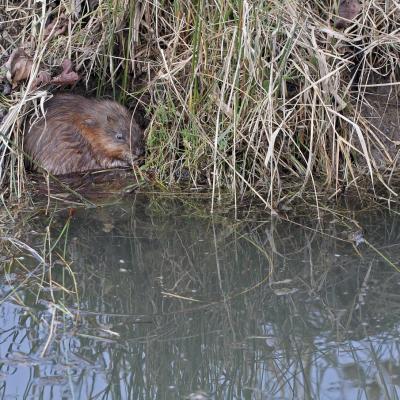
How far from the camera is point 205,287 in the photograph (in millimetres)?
3227

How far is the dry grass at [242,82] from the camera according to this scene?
3936 millimetres

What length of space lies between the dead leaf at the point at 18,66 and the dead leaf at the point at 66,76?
14cm

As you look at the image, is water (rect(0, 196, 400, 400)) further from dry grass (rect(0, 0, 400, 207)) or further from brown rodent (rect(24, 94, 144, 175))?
brown rodent (rect(24, 94, 144, 175))

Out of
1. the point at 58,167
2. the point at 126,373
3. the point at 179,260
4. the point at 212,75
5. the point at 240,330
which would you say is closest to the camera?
the point at 126,373

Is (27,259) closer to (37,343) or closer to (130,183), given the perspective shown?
(37,343)

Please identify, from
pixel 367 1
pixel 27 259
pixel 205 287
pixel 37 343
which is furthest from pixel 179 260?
pixel 367 1

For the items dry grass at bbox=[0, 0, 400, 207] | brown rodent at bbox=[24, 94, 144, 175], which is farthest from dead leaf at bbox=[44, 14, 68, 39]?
brown rodent at bbox=[24, 94, 144, 175]

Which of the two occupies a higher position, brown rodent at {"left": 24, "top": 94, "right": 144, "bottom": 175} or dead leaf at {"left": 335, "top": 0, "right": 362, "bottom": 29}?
dead leaf at {"left": 335, "top": 0, "right": 362, "bottom": 29}

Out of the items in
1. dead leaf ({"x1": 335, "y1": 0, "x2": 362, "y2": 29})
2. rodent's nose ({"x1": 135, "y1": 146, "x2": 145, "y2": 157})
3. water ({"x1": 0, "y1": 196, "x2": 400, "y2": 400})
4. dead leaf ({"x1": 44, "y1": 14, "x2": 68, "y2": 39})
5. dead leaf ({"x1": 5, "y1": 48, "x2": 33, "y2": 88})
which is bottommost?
rodent's nose ({"x1": 135, "y1": 146, "x2": 145, "y2": 157})

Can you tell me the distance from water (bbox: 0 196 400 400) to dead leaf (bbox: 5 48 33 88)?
74 cm

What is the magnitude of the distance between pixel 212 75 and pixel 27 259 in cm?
123

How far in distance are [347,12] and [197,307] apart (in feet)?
5.96

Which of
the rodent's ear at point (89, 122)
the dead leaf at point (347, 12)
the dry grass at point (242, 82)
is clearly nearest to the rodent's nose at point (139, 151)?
the dry grass at point (242, 82)

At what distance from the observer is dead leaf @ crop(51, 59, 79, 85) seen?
13.9ft
